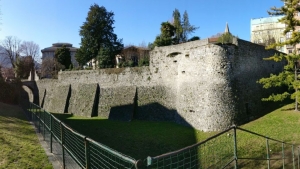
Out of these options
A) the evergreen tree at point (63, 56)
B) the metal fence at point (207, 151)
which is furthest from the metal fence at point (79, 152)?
the evergreen tree at point (63, 56)

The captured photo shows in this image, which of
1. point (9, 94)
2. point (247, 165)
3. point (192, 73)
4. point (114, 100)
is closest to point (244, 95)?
point (192, 73)

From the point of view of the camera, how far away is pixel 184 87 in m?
15.6

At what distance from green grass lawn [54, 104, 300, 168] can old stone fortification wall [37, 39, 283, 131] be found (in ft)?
3.55

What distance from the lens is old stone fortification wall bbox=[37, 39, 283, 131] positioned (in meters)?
13.7

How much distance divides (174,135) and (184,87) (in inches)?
136

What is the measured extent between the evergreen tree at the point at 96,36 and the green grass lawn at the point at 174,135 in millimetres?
15133

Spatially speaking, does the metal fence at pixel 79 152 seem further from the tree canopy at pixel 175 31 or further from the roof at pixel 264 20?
the roof at pixel 264 20

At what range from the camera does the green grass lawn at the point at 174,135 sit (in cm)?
1097

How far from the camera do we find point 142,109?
60.2ft

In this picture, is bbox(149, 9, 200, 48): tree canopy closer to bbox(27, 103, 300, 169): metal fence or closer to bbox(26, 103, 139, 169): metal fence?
bbox(27, 103, 300, 169): metal fence

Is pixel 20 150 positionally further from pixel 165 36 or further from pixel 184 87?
pixel 165 36

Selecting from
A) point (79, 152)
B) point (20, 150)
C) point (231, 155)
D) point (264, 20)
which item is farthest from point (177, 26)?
point (79, 152)

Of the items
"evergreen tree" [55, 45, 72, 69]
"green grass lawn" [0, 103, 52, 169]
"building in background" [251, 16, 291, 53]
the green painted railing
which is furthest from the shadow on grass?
"building in background" [251, 16, 291, 53]

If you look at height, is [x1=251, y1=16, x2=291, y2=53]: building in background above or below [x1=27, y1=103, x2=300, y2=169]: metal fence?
above
